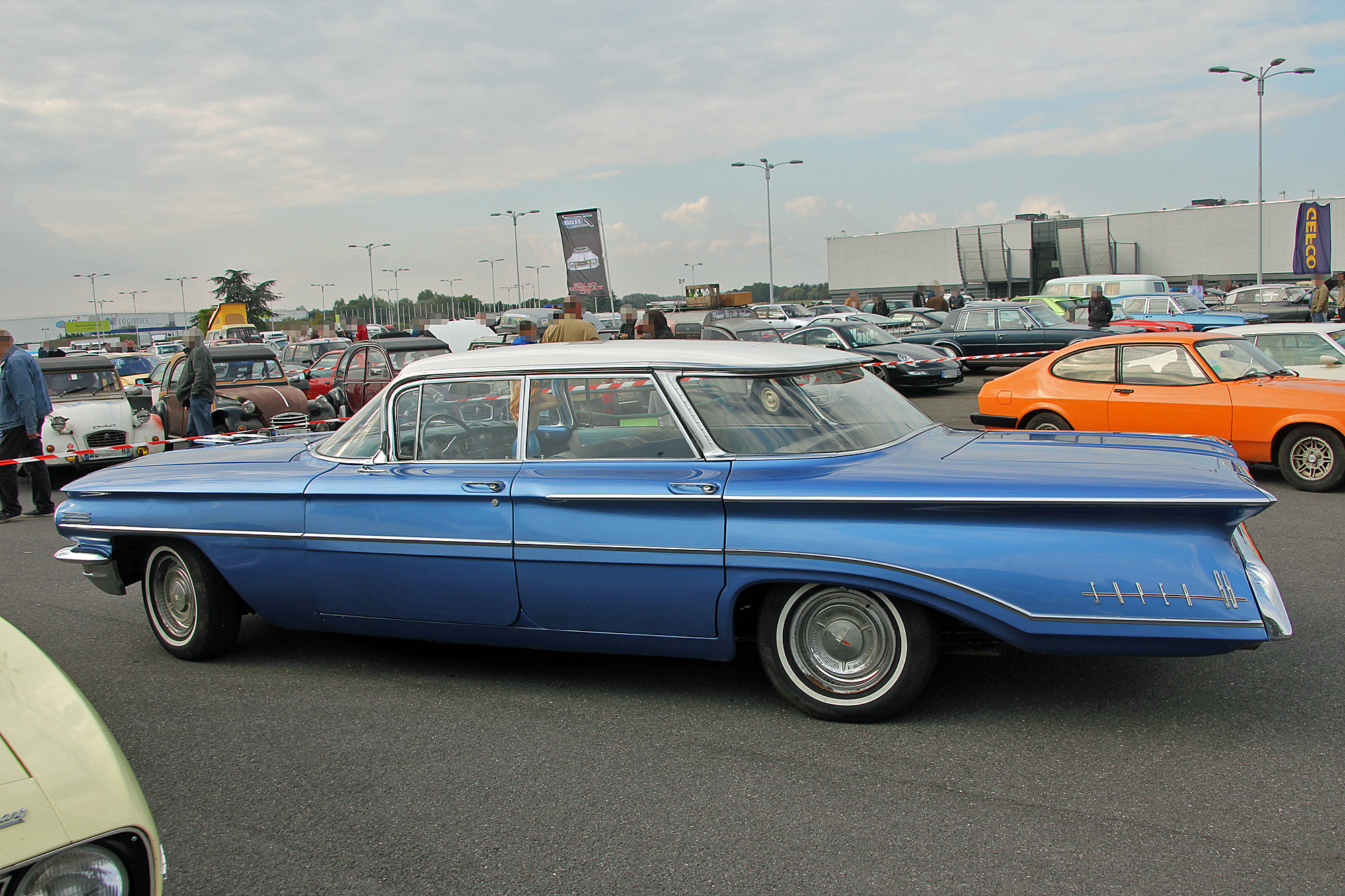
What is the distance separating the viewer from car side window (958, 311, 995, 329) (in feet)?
68.0

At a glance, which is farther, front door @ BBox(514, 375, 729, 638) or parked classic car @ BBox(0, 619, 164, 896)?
front door @ BBox(514, 375, 729, 638)

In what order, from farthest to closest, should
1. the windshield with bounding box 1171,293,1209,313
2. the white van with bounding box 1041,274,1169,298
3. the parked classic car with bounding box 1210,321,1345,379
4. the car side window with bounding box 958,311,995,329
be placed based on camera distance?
the white van with bounding box 1041,274,1169,298 < the windshield with bounding box 1171,293,1209,313 < the car side window with bounding box 958,311,995,329 < the parked classic car with bounding box 1210,321,1345,379

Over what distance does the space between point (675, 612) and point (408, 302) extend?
105 m

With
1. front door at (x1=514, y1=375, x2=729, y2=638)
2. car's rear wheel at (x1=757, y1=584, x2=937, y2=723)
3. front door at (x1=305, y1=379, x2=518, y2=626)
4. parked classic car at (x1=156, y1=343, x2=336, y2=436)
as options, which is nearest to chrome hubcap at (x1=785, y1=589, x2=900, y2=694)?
car's rear wheel at (x1=757, y1=584, x2=937, y2=723)

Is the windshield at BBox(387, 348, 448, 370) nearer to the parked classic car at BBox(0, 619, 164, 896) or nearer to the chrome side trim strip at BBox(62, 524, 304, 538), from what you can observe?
the chrome side trim strip at BBox(62, 524, 304, 538)

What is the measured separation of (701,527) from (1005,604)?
3.72 feet

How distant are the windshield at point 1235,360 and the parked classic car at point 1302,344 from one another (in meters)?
1.28

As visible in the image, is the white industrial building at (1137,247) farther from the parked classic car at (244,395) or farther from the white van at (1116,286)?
the parked classic car at (244,395)

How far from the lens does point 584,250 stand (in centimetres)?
2584

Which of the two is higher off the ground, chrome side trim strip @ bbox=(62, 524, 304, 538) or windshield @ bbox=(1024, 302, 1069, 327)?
windshield @ bbox=(1024, 302, 1069, 327)

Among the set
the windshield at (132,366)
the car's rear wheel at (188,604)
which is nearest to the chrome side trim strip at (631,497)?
the car's rear wheel at (188,604)

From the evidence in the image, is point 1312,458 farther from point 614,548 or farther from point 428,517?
point 428,517

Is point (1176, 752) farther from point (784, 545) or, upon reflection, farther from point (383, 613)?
point (383, 613)

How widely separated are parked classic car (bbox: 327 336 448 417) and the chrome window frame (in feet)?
35.2
